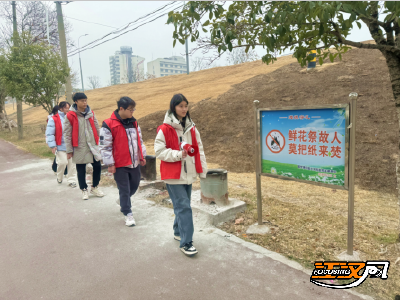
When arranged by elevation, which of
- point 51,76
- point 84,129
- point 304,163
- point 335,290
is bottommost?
point 335,290

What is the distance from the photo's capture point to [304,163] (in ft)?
10.8

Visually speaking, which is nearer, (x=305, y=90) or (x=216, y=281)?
(x=216, y=281)

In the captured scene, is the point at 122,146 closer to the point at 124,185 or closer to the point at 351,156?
the point at 124,185

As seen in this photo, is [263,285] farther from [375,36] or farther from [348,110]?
[375,36]

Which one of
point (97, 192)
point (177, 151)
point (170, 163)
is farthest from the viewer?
point (97, 192)

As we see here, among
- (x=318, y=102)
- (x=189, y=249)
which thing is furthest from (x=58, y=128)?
(x=318, y=102)

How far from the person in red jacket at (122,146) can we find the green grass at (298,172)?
184 centimetres

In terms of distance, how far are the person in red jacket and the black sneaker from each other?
1.14 metres

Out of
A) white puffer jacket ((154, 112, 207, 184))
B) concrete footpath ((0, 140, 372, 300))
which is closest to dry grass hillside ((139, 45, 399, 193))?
concrete footpath ((0, 140, 372, 300))

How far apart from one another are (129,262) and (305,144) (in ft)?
7.55

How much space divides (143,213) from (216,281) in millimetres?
2132

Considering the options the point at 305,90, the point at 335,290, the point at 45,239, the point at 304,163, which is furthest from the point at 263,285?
the point at 305,90

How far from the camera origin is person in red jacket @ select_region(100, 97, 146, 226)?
396cm

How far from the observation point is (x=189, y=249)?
3.17 meters
